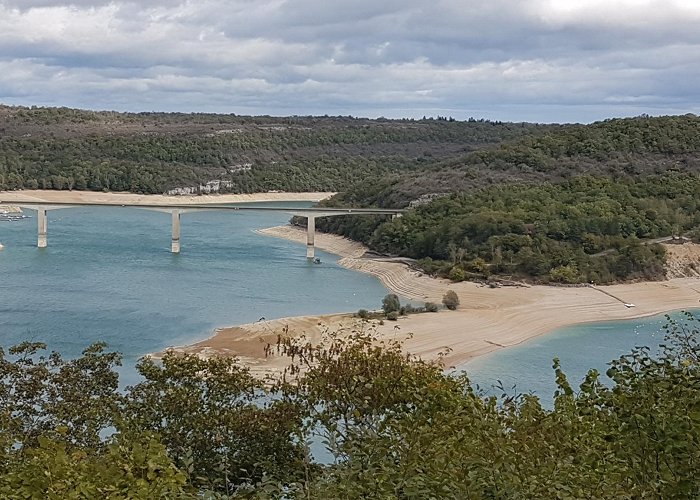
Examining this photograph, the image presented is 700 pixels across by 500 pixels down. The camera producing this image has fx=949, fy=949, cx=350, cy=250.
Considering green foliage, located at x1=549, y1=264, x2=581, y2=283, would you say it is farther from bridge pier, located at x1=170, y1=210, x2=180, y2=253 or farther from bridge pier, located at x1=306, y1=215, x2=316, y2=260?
bridge pier, located at x1=170, y1=210, x2=180, y2=253

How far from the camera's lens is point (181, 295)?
4300cm

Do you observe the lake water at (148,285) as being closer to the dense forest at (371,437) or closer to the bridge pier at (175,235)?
the bridge pier at (175,235)

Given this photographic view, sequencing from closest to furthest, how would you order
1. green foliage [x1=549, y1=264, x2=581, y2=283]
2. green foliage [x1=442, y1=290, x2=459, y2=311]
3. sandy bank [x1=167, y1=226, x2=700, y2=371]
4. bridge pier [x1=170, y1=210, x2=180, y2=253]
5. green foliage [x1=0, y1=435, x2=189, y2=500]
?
1. green foliage [x1=0, y1=435, x2=189, y2=500]
2. sandy bank [x1=167, y1=226, x2=700, y2=371]
3. green foliage [x1=442, y1=290, x2=459, y2=311]
4. green foliage [x1=549, y1=264, x2=581, y2=283]
5. bridge pier [x1=170, y1=210, x2=180, y2=253]

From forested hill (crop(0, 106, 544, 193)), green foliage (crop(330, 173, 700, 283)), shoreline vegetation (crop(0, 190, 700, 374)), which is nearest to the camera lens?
shoreline vegetation (crop(0, 190, 700, 374))

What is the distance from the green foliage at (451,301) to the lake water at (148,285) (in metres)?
3.31

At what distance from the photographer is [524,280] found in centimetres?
Result: 4534

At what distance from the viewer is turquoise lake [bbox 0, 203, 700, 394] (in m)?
31.4

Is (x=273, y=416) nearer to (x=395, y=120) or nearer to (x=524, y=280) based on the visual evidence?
(x=524, y=280)

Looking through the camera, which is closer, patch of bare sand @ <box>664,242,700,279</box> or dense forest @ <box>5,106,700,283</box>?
patch of bare sand @ <box>664,242,700,279</box>

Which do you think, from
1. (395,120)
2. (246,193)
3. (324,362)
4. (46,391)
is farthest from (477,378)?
(395,120)

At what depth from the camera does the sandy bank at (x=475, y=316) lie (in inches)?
1252

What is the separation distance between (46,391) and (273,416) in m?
3.23

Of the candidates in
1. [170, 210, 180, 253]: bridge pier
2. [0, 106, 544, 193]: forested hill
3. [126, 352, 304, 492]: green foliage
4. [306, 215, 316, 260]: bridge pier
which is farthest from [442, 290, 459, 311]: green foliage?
[0, 106, 544, 193]: forested hill

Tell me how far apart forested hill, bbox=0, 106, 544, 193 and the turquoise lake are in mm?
17590
